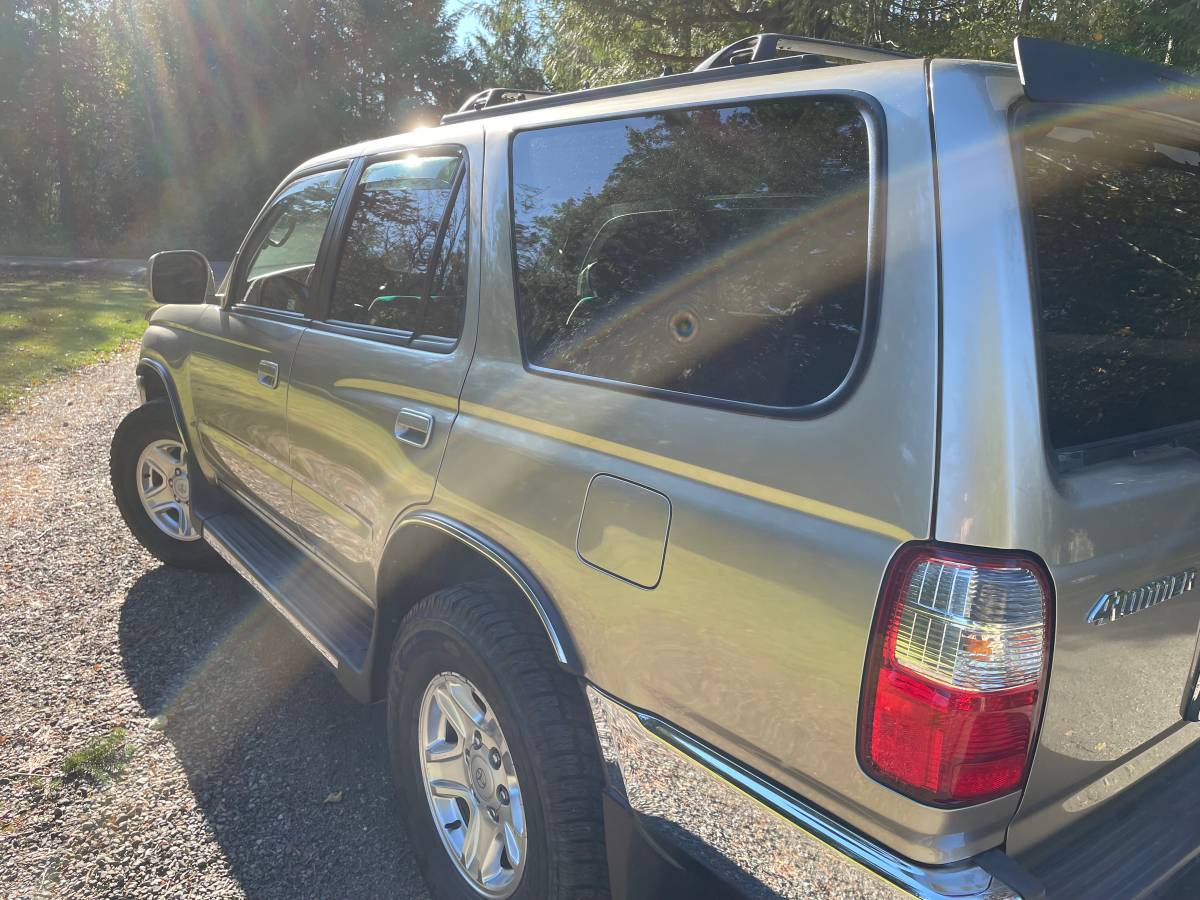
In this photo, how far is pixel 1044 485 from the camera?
1.32m

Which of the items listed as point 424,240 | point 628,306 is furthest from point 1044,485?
point 424,240

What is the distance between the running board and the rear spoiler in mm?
2144

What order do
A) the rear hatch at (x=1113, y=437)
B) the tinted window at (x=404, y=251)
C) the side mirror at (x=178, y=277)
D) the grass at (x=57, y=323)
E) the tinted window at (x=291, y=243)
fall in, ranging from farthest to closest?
the grass at (x=57, y=323) → the side mirror at (x=178, y=277) → the tinted window at (x=291, y=243) → the tinted window at (x=404, y=251) → the rear hatch at (x=1113, y=437)

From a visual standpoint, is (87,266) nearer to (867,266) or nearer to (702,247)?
(702,247)

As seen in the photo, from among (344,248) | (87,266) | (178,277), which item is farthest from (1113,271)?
(87,266)

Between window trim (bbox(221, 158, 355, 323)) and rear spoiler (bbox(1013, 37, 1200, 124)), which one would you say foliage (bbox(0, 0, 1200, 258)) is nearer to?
window trim (bbox(221, 158, 355, 323))

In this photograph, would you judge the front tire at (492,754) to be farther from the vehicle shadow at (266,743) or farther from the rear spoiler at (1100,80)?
the rear spoiler at (1100,80)

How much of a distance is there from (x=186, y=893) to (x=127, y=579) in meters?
2.48

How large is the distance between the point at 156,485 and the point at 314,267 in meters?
2.00

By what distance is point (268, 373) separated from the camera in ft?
10.6

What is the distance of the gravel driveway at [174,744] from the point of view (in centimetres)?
260

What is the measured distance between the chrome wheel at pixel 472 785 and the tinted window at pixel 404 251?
99cm

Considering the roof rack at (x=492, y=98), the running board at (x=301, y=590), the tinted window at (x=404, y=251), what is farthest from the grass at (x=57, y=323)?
the roof rack at (x=492, y=98)

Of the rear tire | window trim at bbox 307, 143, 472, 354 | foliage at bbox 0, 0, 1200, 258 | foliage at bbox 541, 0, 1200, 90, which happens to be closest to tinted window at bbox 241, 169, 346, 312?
window trim at bbox 307, 143, 472, 354
